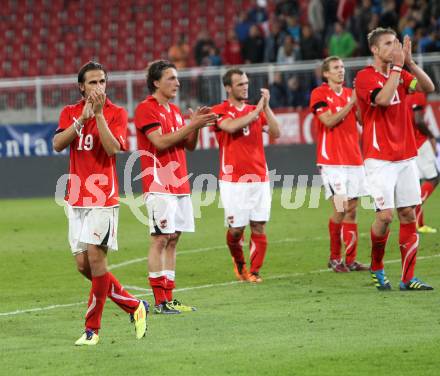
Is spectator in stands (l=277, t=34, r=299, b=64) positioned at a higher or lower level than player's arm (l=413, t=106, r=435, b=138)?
higher

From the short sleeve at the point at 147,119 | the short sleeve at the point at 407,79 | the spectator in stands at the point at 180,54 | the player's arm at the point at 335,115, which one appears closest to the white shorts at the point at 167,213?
the short sleeve at the point at 147,119

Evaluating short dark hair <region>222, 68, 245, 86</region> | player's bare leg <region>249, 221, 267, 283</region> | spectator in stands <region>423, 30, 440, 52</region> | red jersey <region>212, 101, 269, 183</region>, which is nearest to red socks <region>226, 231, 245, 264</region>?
player's bare leg <region>249, 221, 267, 283</region>

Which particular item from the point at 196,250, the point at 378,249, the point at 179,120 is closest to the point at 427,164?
the point at 196,250

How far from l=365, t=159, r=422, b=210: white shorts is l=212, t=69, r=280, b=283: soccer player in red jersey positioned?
5.83 feet

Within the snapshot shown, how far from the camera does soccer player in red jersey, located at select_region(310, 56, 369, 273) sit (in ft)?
41.5

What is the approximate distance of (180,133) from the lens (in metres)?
9.73

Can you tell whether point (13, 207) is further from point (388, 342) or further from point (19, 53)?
point (388, 342)

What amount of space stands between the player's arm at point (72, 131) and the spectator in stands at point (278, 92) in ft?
51.9

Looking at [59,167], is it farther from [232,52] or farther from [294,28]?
[294,28]

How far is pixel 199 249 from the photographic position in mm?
15078

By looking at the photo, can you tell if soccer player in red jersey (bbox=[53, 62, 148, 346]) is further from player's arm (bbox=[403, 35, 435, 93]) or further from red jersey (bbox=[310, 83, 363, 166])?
red jersey (bbox=[310, 83, 363, 166])

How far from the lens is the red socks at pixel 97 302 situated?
8414 millimetres

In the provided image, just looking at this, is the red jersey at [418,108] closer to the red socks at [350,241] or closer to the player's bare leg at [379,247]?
the red socks at [350,241]

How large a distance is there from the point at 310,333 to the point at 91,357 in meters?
1.79
